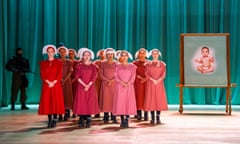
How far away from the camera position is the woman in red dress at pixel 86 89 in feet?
24.2

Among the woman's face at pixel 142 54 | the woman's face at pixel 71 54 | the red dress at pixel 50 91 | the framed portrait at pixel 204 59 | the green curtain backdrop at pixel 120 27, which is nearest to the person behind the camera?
the red dress at pixel 50 91

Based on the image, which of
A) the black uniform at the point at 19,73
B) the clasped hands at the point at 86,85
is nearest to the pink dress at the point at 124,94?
the clasped hands at the point at 86,85

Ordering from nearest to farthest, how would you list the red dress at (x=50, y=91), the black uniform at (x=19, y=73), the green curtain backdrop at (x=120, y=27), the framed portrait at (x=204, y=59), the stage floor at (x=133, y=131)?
the stage floor at (x=133, y=131) < the red dress at (x=50, y=91) < the framed portrait at (x=204, y=59) < the black uniform at (x=19, y=73) < the green curtain backdrop at (x=120, y=27)

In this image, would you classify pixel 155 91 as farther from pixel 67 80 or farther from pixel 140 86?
pixel 67 80

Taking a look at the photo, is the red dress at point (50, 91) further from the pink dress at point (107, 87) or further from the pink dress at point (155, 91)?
the pink dress at point (155, 91)

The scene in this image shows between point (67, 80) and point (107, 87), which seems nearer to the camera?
point (107, 87)

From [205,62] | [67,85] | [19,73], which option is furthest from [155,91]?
[19,73]

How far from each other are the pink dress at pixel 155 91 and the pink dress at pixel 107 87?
0.57 m

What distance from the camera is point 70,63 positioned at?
8.34 m

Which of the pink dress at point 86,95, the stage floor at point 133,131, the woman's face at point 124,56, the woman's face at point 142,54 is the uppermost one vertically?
the woman's face at point 142,54

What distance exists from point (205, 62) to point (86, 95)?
124 inches

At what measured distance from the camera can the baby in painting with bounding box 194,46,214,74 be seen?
9.54m

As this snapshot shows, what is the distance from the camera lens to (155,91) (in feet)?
25.7

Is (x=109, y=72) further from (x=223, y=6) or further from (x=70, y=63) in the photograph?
(x=223, y=6)
